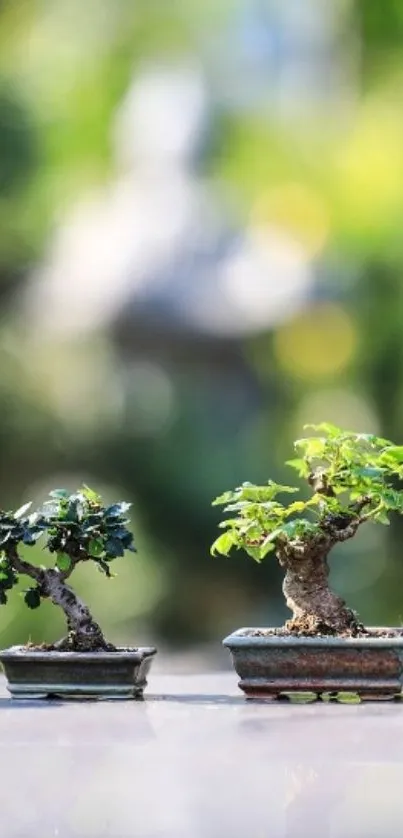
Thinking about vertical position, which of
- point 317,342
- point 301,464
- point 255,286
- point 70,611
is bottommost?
point 70,611

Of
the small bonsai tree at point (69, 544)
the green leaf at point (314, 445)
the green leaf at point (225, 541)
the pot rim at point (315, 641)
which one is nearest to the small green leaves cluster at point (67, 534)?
the small bonsai tree at point (69, 544)

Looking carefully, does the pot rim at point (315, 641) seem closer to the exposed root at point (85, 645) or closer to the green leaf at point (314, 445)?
the exposed root at point (85, 645)

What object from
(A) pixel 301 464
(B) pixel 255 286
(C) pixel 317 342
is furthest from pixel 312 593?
(B) pixel 255 286

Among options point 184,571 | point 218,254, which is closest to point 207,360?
point 218,254

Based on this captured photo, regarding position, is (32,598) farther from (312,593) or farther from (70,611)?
(312,593)

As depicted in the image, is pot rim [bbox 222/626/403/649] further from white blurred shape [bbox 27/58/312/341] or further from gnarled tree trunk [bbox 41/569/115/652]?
white blurred shape [bbox 27/58/312/341]

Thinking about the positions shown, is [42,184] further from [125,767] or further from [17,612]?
[125,767]
